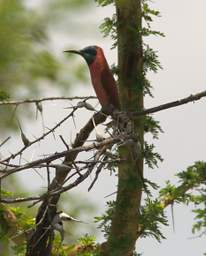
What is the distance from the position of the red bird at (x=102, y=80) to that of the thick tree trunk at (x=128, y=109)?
14cm

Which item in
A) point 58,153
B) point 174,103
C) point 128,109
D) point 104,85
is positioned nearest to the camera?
point 58,153

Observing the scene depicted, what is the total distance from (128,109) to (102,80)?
0.97ft

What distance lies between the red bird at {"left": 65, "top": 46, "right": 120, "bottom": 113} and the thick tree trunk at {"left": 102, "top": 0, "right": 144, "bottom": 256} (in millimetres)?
142

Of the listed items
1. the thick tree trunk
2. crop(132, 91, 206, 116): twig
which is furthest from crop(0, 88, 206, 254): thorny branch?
the thick tree trunk

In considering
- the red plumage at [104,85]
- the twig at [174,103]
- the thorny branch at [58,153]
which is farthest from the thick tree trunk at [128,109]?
the twig at [174,103]

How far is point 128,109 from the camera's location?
476cm

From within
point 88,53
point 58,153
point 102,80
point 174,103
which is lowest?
point 58,153

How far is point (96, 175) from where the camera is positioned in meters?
3.11

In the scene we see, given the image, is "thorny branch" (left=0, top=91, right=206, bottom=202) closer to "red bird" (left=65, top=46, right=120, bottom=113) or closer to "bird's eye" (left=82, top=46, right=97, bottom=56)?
"red bird" (left=65, top=46, right=120, bottom=113)

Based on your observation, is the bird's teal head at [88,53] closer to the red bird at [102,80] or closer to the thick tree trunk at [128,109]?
the red bird at [102,80]

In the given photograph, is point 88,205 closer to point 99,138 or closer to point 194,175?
point 194,175

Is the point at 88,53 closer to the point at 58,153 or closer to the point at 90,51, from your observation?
the point at 90,51

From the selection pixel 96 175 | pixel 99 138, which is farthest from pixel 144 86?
pixel 96 175

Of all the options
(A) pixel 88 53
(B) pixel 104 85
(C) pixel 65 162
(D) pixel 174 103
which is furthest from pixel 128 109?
(C) pixel 65 162
